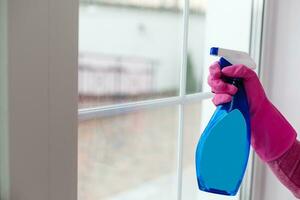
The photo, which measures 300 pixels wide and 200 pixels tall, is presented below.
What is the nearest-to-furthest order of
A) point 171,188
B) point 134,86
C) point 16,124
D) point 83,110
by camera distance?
point 16,124 → point 83,110 → point 134,86 → point 171,188

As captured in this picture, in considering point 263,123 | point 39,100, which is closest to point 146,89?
point 263,123

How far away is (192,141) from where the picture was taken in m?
0.87

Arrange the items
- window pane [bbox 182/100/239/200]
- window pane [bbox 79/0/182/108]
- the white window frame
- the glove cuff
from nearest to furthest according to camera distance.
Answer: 1. the white window frame
2. window pane [bbox 79/0/182/108]
3. the glove cuff
4. window pane [bbox 182/100/239/200]

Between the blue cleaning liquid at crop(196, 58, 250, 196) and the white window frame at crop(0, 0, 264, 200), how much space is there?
0.23m

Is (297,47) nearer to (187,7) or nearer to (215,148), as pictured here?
(187,7)

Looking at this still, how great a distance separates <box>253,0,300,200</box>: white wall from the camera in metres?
0.89

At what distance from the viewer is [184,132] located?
0.83m

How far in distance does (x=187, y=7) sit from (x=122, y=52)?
0.68 ft

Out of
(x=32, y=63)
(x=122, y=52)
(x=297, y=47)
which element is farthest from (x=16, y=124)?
(x=297, y=47)

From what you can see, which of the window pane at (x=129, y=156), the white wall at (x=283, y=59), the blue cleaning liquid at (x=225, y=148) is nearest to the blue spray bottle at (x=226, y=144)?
the blue cleaning liquid at (x=225, y=148)

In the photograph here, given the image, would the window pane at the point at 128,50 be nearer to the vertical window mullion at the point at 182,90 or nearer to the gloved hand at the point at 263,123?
the vertical window mullion at the point at 182,90

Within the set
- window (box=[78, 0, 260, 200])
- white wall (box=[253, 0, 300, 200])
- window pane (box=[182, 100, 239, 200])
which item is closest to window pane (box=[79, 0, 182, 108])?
window (box=[78, 0, 260, 200])

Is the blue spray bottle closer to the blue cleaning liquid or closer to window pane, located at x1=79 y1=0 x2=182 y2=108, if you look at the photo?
the blue cleaning liquid

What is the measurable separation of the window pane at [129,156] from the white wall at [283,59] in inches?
11.5
